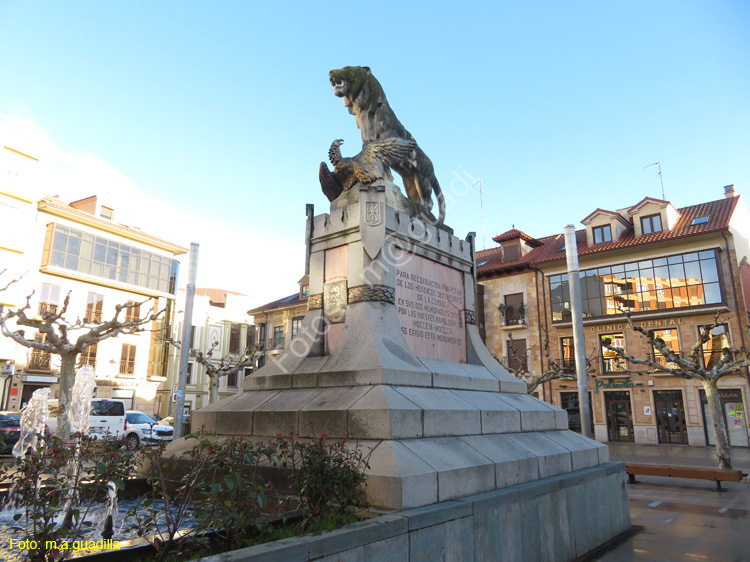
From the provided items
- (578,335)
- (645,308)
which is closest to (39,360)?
(578,335)

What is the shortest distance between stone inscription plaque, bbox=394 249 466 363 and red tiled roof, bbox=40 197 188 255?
32659 millimetres

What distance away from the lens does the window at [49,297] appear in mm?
32250

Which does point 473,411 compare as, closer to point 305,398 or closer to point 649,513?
point 305,398

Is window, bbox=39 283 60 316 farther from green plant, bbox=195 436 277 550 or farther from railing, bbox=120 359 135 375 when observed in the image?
green plant, bbox=195 436 277 550

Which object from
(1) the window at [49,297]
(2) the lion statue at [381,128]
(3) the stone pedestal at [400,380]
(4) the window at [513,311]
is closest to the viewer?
(3) the stone pedestal at [400,380]

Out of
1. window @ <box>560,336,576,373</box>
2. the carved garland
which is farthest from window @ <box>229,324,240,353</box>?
the carved garland

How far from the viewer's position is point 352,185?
26.3 feet

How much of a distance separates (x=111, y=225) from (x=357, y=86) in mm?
32842

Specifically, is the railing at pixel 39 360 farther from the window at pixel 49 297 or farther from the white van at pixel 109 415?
the white van at pixel 109 415

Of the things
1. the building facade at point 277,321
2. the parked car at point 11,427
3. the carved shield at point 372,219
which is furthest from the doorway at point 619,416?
the parked car at point 11,427

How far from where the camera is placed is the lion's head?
8391 mm

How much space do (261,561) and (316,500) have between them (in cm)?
117

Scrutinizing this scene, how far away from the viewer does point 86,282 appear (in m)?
34.9

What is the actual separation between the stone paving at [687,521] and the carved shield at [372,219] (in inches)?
182
